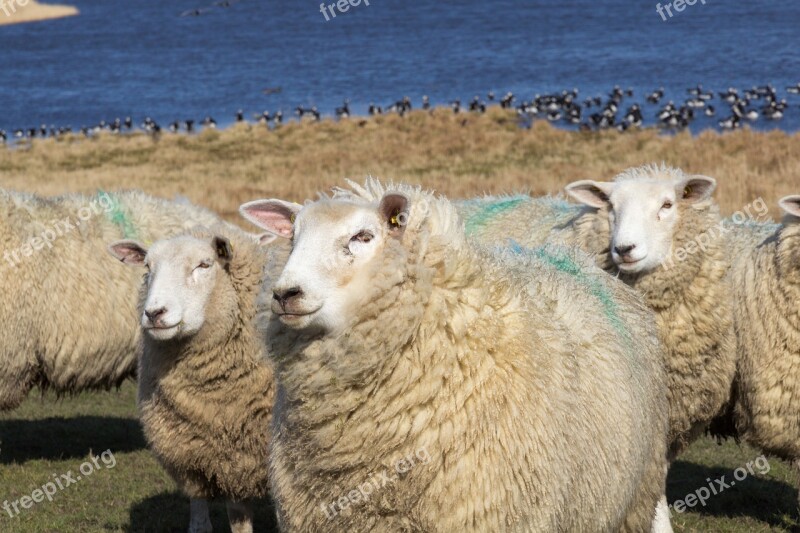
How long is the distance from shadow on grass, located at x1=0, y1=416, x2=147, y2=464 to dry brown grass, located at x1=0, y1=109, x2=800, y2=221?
36.4 ft

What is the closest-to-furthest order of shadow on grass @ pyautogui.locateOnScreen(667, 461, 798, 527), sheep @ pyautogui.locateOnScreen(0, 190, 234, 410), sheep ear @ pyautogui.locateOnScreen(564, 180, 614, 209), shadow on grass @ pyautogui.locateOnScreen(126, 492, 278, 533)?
sheep ear @ pyautogui.locateOnScreen(564, 180, 614, 209), shadow on grass @ pyautogui.locateOnScreen(126, 492, 278, 533), shadow on grass @ pyautogui.locateOnScreen(667, 461, 798, 527), sheep @ pyautogui.locateOnScreen(0, 190, 234, 410)

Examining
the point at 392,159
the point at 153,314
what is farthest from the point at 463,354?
the point at 392,159

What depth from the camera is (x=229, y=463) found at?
19.4 feet

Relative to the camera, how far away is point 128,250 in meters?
6.56

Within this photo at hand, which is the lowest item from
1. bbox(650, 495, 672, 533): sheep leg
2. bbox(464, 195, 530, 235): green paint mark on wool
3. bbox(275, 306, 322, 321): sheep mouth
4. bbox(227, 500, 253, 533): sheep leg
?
bbox(650, 495, 672, 533): sheep leg

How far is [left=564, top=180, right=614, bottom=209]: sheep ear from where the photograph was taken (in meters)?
6.31

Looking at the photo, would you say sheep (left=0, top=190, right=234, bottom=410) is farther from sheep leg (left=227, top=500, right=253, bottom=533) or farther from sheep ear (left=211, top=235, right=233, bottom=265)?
sheep leg (left=227, top=500, right=253, bottom=533)

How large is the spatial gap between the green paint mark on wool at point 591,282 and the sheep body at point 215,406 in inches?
73.1

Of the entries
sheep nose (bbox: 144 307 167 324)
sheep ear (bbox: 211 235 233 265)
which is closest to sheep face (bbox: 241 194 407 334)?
sheep nose (bbox: 144 307 167 324)

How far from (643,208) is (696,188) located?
0.44m

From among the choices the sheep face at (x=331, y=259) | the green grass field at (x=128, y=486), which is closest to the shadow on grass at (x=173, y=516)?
the green grass field at (x=128, y=486)

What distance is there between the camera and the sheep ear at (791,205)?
6.34 m

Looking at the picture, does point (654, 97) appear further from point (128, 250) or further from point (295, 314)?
point (295, 314)

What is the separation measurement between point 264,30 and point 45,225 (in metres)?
91.1
